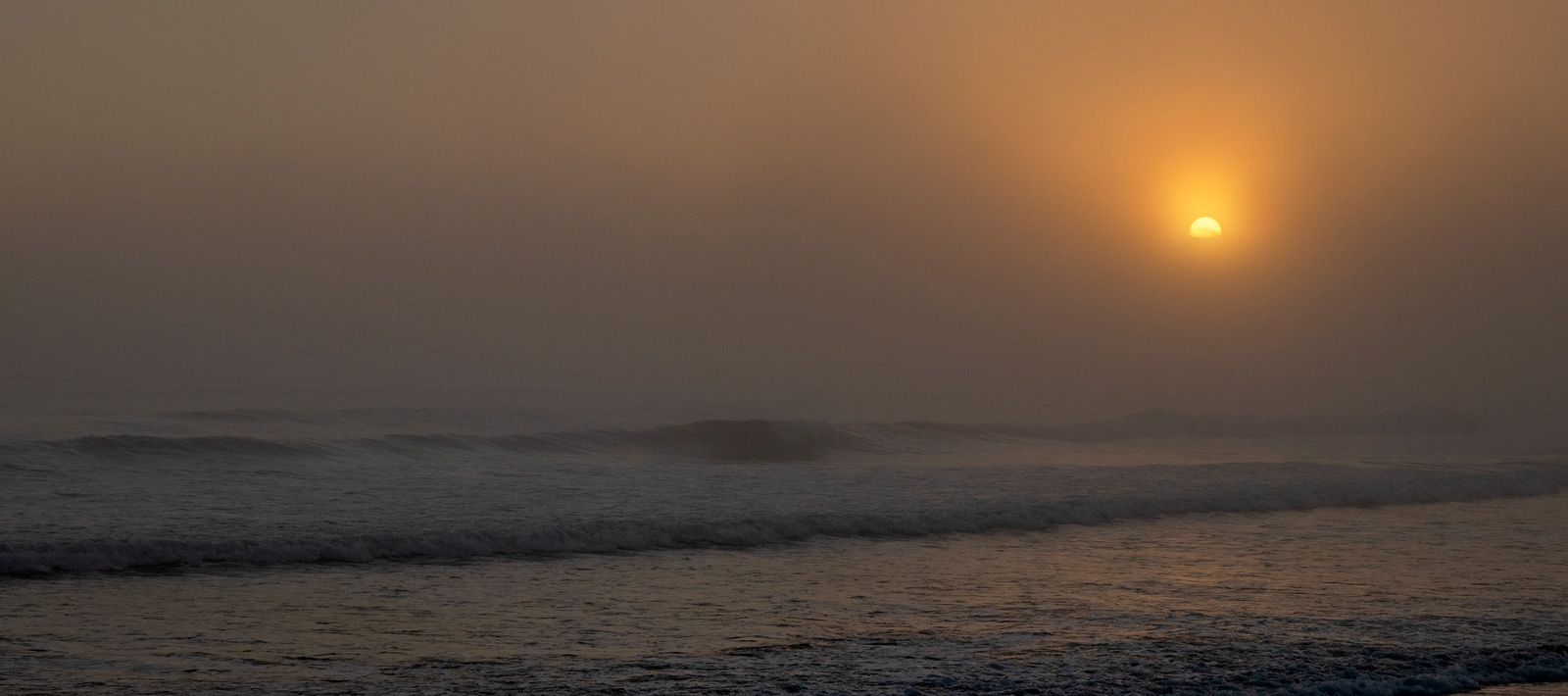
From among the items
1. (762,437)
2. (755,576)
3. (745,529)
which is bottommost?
(755,576)

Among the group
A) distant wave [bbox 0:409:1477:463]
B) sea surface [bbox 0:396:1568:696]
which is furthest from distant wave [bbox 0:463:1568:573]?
distant wave [bbox 0:409:1477:463]

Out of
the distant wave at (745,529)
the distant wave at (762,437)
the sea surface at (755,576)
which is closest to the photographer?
the sea surface at (755,576)

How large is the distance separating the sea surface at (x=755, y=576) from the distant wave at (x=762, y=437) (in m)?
0.37

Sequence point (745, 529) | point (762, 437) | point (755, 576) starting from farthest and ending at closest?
point (762, 437) < point (745, 529) < point (755, 576)

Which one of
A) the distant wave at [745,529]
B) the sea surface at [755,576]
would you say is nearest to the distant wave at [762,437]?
the sea surface at [755,576]

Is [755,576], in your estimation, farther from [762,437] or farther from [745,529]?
[762,437]

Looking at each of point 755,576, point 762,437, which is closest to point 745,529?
point 755,576

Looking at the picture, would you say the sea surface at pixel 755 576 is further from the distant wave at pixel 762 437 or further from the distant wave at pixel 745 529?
the distant wave at pixel 762 437

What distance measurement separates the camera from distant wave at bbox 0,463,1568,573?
1010 centimetres

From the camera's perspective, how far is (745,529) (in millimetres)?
12625

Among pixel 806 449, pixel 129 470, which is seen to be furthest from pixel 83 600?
pixel 806 449

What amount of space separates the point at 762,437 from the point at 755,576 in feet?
73.4

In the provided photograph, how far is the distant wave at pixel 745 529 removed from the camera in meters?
10.1

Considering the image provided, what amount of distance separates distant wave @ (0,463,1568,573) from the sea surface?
0.17 feet
